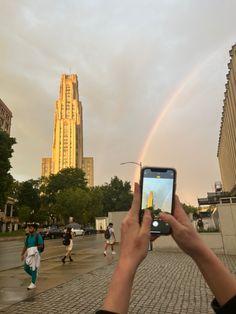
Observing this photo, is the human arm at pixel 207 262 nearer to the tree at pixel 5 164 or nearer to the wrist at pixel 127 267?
the wrist at pixel 127 267

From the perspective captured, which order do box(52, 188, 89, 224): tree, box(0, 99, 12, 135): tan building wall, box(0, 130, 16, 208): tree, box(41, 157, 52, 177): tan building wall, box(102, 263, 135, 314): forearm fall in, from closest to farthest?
1. box(102, 263, 135, 314): forearm
2. box(0, 130, 16, 208): tree
3. box(52, 188, 89, 224): tree
4. box(0, 99, 12, 135): tan building wall
5. box(41, 157, 52, 177): tan building wall

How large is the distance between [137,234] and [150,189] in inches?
19.3

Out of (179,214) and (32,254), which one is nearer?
(179,214)

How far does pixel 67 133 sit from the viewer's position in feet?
535

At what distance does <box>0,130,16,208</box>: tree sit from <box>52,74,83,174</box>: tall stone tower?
11487 cm

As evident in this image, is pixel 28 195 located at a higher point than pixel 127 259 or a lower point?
higher

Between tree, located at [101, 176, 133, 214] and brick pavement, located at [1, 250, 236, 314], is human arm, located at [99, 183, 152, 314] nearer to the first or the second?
brick pavement, located at [1, 250, 236, 314]

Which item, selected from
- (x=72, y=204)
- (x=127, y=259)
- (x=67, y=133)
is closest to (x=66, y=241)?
(x=127, y=259)

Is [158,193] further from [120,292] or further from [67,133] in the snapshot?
[67,133]

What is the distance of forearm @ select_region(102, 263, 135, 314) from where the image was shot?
147 centimetres

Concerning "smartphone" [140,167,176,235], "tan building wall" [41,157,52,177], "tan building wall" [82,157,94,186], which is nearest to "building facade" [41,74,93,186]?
"tan building wall" [41,157,52,177]

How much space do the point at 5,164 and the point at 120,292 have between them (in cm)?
4020

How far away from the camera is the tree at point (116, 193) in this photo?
69.0 metres

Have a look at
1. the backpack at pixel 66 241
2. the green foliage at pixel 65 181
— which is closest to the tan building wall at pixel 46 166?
the green foliage at pixel 65 181
